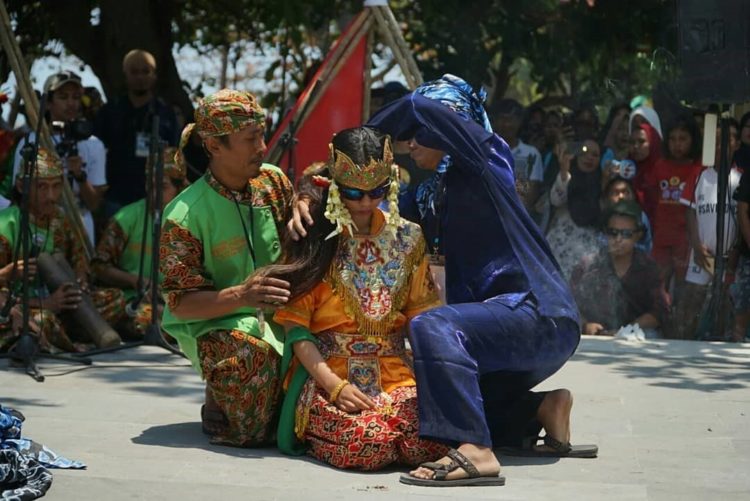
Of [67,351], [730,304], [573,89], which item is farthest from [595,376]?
[573,89]

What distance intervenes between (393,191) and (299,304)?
0.56 m

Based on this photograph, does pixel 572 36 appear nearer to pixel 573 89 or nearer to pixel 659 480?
pixel 573 89

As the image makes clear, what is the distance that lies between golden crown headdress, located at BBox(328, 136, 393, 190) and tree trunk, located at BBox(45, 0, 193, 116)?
20.4ft

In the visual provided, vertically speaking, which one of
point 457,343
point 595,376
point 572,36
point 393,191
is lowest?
point 595,376

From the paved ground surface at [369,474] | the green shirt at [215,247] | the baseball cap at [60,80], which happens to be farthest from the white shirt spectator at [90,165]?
the green shirt at [215,247]

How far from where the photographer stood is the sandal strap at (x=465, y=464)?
5027 mm

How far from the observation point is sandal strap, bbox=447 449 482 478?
16.5ft

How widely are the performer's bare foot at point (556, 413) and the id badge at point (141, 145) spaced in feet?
15.3

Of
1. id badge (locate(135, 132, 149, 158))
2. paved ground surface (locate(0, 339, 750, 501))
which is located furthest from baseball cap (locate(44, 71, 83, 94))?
paved ground surface (locate(0, 339, 750, 501))

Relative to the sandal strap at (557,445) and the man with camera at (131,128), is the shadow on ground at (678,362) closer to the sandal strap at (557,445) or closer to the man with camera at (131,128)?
the sandal strap at (557,445)

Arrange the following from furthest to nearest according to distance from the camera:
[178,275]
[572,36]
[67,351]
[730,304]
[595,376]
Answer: [572,36] < [730,304] < [67,351] < [595,376] < [178,275]

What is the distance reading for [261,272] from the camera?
17.7ft

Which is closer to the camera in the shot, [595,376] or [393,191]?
[393,191]

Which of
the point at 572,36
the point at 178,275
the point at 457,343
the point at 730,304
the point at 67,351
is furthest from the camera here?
the point at 572,36
